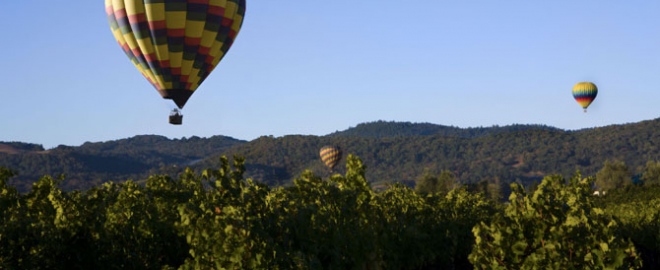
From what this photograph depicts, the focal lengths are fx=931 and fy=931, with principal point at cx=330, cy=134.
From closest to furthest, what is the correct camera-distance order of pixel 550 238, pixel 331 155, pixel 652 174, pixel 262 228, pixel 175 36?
pixel 262 228 < pixel 550 238 < pixel 175 36 < pixel 331 155 < pixel 652 174

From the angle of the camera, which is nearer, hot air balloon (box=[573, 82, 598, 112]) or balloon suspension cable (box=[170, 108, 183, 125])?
balloon suspension cable (box=[170, 108, 183, 125])

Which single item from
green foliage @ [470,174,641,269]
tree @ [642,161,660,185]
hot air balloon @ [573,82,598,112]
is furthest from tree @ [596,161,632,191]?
green foliage @ [470,174,641,269]

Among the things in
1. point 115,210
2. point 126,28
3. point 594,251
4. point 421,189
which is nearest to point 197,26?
point 126,28

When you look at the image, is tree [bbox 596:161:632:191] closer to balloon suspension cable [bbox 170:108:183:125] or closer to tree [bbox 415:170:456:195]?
tree [bbox 415:170:456:195]

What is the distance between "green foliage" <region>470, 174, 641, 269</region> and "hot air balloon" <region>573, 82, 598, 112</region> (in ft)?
256

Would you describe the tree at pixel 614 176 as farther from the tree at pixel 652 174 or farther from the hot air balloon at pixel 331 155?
the hot air balloon at pixel 331 155

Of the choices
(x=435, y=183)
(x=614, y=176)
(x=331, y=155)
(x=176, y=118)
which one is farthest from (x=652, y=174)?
(x=176, y=118)

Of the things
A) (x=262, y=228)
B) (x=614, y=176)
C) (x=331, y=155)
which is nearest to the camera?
(x=262, y=228)

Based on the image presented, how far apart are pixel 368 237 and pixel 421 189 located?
450 feet

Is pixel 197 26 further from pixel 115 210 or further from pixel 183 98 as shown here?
pixel 115 210

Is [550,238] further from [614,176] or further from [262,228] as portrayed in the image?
[614,176]

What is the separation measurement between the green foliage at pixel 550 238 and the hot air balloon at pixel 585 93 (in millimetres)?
77970

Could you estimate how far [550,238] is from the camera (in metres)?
17.1

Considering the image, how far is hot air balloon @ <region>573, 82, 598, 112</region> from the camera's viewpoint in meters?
93.4
